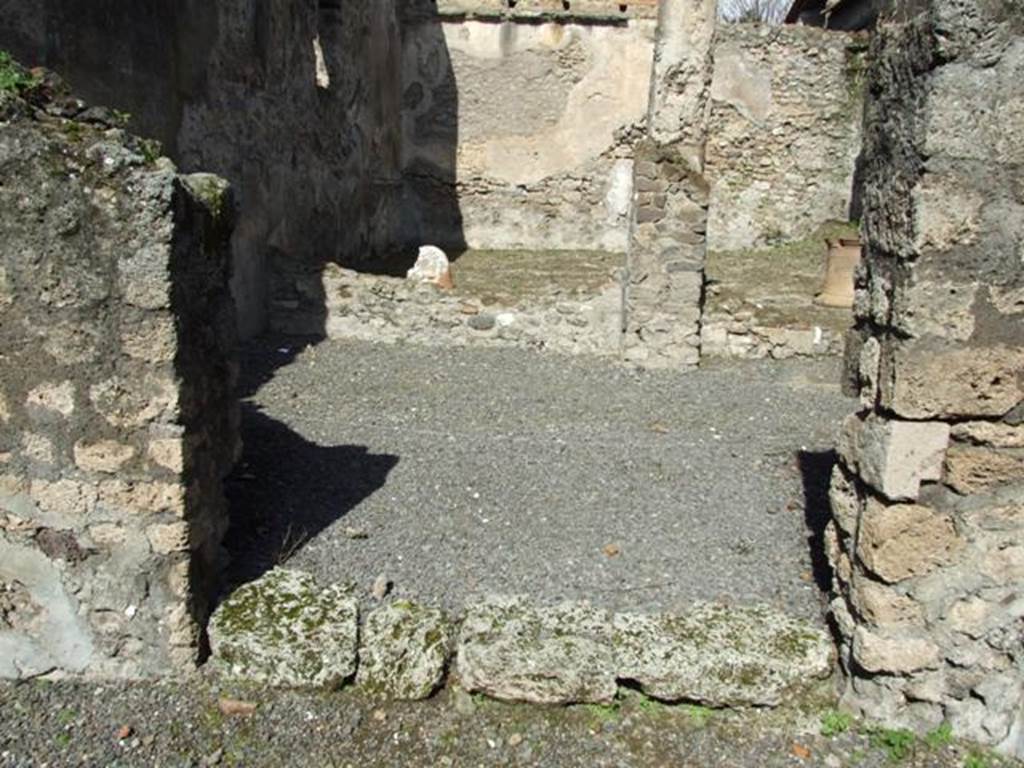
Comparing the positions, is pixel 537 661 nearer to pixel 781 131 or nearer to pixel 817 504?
pixel 817 504

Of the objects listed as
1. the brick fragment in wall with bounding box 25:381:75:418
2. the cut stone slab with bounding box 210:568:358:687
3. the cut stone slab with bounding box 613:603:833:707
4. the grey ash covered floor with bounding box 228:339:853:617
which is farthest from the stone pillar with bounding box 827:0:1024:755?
the brick fragment in wall with bounding box 25:381:75:418

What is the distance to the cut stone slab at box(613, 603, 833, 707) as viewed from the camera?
3.03 m

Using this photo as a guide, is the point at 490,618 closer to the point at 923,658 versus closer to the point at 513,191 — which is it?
the point at 923,658

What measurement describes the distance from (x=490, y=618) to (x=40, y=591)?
64.6 inches

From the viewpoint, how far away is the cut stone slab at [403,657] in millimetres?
3088

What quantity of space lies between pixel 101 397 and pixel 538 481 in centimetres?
265

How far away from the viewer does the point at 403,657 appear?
3.11 m

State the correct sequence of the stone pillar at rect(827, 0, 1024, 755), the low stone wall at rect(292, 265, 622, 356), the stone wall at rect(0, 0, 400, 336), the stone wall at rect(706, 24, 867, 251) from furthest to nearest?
the stone wall at rect(706, 24, 867, 251), the low stone wall at rect(292, 265, 622, 356), the stone wall at rect(0, 0, 400, 336), the stone pillar at rect(827, 0, 1024, 755)

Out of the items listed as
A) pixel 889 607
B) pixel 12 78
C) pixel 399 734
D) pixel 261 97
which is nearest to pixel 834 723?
pixel 889 607

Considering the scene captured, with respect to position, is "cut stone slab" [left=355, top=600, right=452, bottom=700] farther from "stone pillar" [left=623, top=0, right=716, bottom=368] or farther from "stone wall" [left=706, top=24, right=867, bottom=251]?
"stone wall" [left=706, top=24, right=867, bottom=251]

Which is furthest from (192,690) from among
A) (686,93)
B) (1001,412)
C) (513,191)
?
(513,191)

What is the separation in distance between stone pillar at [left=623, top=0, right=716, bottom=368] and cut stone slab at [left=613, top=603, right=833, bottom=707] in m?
5.28

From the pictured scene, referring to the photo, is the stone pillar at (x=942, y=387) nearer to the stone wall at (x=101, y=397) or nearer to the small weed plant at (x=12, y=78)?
the stone wall at (x=101, y=397)

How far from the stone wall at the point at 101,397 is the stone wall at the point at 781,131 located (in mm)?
14487
